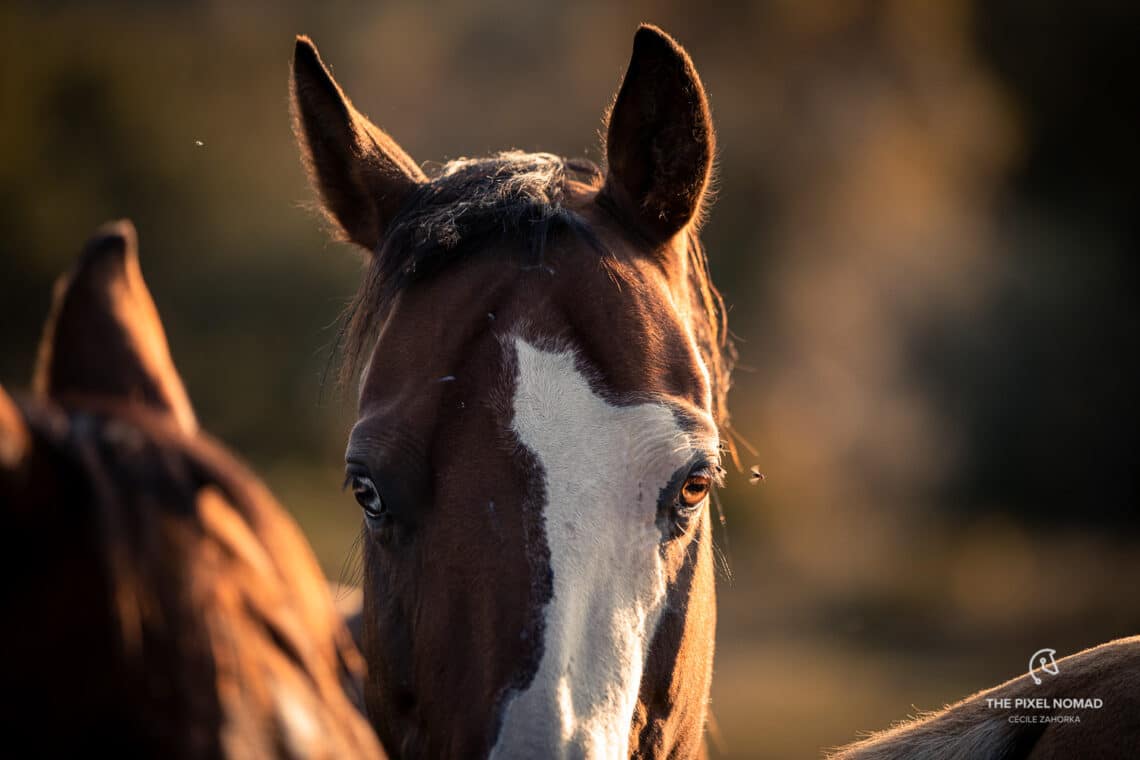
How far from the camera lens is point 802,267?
2156cm

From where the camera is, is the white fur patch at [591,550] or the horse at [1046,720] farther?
the horse at [1046,720]

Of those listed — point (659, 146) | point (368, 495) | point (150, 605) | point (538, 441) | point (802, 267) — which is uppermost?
point (802, 267)

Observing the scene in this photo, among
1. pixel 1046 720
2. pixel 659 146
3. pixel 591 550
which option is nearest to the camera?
pixel 591 550

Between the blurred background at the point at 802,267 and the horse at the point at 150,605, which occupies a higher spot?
the blurred background at the point at 802,267

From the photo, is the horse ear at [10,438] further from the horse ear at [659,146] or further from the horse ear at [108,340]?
the horse ear at [659,146]

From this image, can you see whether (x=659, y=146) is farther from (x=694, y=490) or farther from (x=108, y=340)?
(x=108, y=340)

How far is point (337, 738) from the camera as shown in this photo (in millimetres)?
981

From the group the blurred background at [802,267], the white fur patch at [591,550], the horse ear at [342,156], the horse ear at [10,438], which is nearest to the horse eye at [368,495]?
the white fur patch at [591,550]

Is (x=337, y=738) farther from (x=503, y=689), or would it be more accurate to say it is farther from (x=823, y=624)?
(x=823, y=624)

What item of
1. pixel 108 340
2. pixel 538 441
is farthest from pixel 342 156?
pixel 108 340

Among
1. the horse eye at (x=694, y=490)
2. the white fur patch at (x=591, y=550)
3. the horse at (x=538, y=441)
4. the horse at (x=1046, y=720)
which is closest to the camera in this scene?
the white fur patch at (x=591, y=550)

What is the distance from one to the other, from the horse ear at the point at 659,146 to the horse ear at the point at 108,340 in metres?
1.24

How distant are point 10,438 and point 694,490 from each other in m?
1.51

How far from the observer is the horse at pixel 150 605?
867mm
